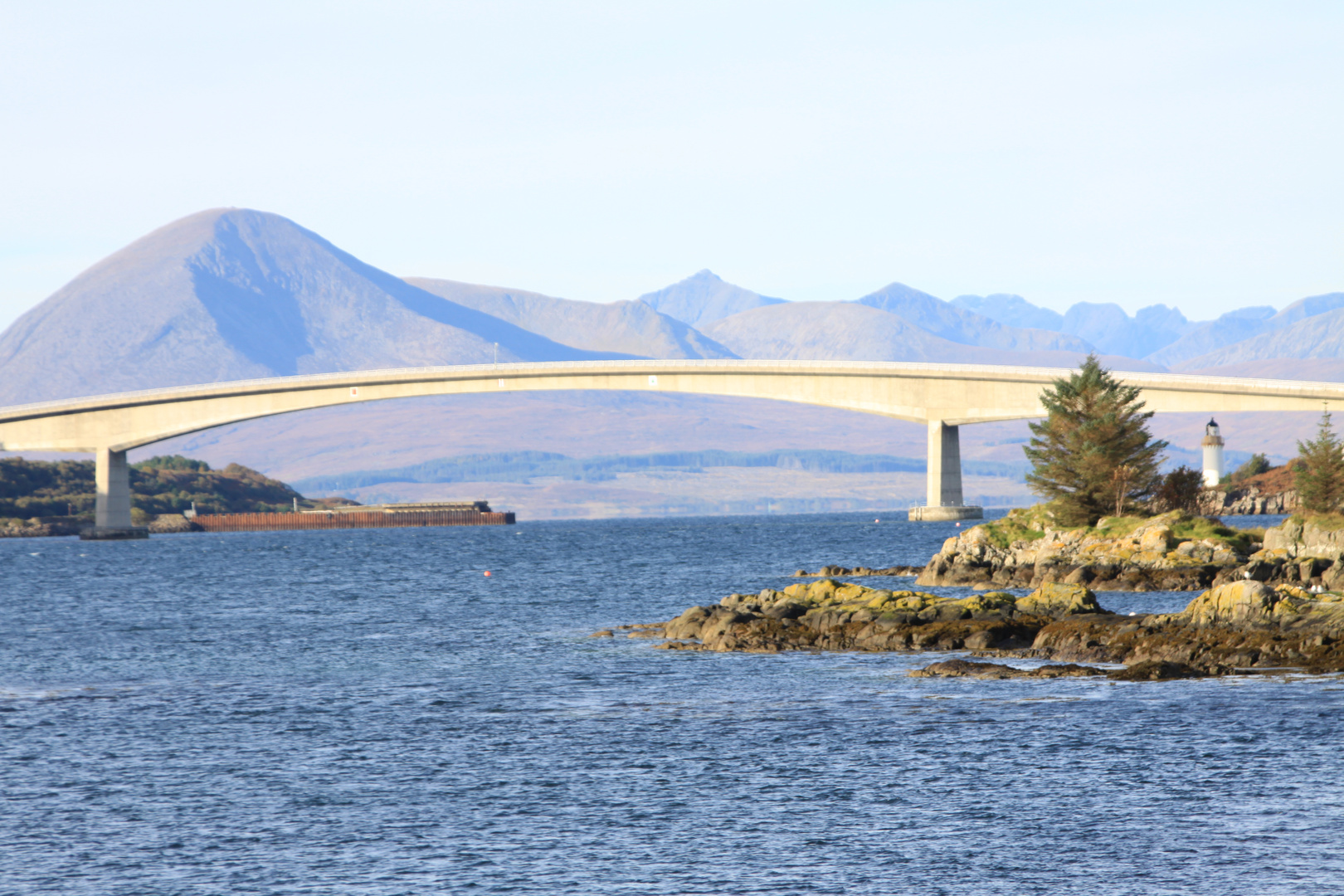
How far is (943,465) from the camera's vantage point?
427 feet

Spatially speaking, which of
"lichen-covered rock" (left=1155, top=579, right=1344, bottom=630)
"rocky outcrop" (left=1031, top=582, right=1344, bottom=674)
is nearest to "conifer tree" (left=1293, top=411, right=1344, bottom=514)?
"rocky outcrop" (left=1031, top=582, right=1344, bottom=674)

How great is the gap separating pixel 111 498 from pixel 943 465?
291 ft

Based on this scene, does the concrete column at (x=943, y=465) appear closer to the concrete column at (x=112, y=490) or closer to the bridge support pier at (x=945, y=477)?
the bridge support pier at (x=945, y=477)

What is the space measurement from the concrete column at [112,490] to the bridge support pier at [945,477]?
84164 millimetres

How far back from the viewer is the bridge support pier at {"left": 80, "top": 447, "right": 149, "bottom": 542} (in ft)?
490

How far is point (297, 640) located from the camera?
53375 mm

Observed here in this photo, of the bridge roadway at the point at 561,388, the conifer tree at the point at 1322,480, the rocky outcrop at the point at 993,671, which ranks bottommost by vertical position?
the rocky outcrop at the point at 993,671

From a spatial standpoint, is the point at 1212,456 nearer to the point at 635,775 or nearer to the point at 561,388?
the point at 561,388

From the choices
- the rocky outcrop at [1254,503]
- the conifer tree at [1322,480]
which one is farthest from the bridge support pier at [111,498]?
the rocky outcrop at [1254,503]

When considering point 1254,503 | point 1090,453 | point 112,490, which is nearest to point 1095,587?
A: point 1090,453

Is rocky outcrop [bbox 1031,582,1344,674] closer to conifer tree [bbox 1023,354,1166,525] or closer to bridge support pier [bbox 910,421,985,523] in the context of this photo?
conifer tree [bbox 1023,354,1166,525]

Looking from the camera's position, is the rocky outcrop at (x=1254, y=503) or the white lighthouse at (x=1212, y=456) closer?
the white lighthouse at (x=1212, y=456)

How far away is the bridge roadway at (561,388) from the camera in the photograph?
413 feet

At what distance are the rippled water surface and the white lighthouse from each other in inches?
3902
